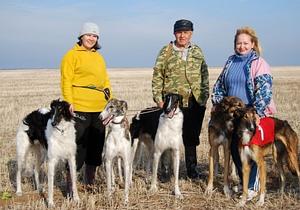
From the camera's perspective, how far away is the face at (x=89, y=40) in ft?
23.4

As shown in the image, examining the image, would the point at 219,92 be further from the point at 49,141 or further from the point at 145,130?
the point at 49,141

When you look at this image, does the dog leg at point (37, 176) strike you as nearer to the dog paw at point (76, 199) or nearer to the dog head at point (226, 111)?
the dog paw at point (76, 199)

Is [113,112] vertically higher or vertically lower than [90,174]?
higher

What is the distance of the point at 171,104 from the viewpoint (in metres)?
7.15

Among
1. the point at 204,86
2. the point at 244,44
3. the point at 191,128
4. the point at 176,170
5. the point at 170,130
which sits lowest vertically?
the point at 176,170

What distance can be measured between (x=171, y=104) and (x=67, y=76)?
1853 millimetres

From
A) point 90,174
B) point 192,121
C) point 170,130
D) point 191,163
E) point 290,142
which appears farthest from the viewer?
point 191,163

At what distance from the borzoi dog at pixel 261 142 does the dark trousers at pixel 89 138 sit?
8.55 feet

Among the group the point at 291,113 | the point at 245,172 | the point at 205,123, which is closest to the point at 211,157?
the point at 245,172

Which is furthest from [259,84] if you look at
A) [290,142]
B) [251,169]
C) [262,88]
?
[251,169]

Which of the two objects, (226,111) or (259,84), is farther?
(226,111)

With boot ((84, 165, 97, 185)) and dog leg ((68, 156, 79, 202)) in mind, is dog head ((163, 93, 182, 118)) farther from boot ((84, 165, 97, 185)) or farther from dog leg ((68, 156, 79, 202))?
boot ((84, 165, 97, 185))

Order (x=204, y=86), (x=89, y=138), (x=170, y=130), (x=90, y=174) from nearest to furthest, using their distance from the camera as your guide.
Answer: (x=170, y=130)
(x=89, y=138)
(x=90, y=174)
(x=204, y=86)

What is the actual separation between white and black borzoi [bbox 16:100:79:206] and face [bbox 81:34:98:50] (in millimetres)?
1154
